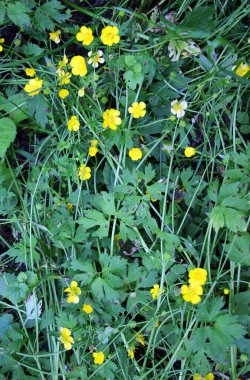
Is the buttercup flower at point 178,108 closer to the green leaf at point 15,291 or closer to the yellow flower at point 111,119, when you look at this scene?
the yellow flower at point 111,119

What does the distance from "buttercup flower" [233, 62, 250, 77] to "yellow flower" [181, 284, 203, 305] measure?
0.75m

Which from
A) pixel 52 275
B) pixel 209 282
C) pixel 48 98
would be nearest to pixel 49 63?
pixel 48 98

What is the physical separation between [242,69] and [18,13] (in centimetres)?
82

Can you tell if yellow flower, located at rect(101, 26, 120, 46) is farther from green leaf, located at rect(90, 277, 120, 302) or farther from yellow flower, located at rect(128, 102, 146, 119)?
green leaf, located at rect(90, 277, 120, 302)

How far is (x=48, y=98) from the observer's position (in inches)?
71.2

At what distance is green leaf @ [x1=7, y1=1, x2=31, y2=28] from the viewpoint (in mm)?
1726

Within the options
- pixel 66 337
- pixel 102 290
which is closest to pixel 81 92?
pixel 102 290

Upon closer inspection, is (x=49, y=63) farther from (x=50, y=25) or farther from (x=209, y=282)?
(x=209, y=282)

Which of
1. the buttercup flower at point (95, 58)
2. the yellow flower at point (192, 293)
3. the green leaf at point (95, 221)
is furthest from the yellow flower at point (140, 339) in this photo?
the buttercup flower at point (95, 58)

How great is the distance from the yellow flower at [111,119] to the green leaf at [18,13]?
461mm

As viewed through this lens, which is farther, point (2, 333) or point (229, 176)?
point (2, 333)

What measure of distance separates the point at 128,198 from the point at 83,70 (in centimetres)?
48

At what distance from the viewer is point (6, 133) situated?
1807 millimetres

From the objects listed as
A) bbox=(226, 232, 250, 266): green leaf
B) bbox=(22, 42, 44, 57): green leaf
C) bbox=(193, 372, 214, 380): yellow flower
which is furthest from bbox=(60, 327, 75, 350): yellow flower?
bbox=(22, 42, 44, 57): green leaf
